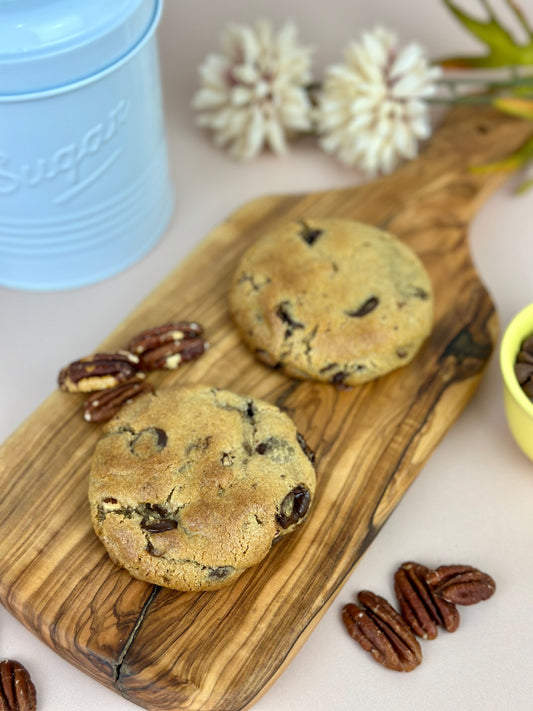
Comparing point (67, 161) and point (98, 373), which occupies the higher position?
point (67, 161)

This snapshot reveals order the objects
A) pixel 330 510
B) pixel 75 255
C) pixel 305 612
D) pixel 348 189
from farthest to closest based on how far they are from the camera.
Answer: pixel 348 189 → pixel 75 255 → pixel 330 510 → pixel 305 612

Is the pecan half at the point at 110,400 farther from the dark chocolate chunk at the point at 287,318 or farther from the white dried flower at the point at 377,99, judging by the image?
the white dried flower at the point at 377,99

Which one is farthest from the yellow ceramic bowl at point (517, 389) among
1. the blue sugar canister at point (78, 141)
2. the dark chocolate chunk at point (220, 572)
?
the blue sugar canister at point (78, 141)

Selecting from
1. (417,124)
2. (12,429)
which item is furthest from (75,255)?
(417,124)

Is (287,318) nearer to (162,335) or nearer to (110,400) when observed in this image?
(162,335)

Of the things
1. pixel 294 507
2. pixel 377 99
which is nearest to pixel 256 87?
pixel 377 99

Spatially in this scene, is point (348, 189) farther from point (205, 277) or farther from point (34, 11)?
point (34, 11)

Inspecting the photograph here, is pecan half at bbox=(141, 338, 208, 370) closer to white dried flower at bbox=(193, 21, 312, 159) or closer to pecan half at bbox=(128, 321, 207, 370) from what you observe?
pecan half at bbox=(128, 321, 207, 370)
